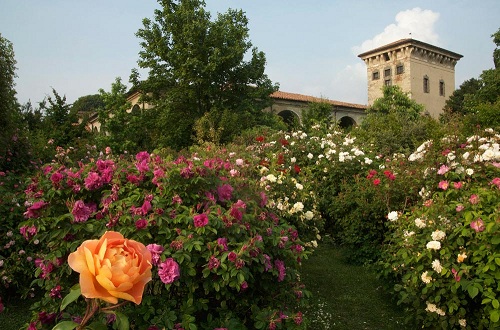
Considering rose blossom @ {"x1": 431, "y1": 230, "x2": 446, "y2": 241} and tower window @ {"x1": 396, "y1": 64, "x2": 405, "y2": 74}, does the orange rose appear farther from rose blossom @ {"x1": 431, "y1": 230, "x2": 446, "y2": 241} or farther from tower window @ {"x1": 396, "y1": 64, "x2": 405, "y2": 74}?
tower window @ {"x1": 396, "y1": 64, "x2": 405, "y2": 74}

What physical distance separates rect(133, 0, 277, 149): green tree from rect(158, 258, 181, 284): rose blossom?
17.2 m

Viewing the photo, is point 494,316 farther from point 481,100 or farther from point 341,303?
point 481,100

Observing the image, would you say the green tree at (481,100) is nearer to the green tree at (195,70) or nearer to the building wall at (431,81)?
the building wall at (431,81)

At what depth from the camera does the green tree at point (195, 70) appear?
65.8 feet

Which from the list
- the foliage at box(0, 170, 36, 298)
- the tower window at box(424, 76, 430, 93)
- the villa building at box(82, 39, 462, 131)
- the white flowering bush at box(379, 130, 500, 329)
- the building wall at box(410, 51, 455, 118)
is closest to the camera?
the white flowering bush at box(379, 130, 500, 329)

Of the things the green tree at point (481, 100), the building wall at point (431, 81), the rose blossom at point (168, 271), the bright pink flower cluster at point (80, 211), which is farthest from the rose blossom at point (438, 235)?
the building wall at point (431, 81)

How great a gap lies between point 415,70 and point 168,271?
140ft

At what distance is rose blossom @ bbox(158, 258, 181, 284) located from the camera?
2.09 metres

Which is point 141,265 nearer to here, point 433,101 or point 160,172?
point 160,172

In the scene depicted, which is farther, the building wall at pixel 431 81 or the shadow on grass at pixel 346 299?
the building wall at pixel 431 81

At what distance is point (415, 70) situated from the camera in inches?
1587

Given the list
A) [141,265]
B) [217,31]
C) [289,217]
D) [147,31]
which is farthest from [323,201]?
[147,31]

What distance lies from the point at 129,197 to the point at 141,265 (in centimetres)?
170

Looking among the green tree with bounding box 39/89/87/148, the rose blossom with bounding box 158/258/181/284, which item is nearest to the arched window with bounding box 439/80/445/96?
the green tree with bounding box 39/89/87/148
